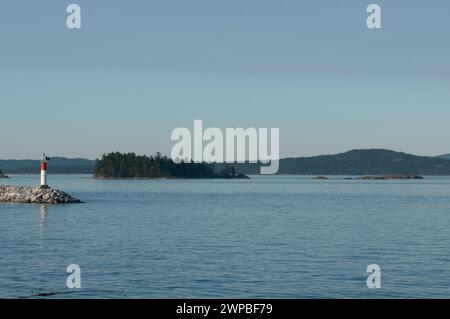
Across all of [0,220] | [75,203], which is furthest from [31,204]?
[0,220]

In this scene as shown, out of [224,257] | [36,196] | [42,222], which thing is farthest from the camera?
[36,196]

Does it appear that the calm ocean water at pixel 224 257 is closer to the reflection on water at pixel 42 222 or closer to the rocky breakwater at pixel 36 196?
the reflection on water at pixel 42 222

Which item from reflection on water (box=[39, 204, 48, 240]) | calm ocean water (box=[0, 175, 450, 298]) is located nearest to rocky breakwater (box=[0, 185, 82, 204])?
reflection on water (box=[39, 204, 48, 240])

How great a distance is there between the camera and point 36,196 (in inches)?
4124

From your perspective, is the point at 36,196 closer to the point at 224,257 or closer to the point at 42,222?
the point at 42,222

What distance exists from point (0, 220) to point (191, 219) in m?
18.8

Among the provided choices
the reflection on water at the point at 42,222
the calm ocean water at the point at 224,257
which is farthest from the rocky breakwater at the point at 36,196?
the calm ocean water at the point at 224,257

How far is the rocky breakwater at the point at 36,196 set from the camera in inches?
4102

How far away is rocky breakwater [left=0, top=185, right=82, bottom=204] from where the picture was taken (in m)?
104

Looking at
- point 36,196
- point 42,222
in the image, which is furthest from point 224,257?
point 36,196

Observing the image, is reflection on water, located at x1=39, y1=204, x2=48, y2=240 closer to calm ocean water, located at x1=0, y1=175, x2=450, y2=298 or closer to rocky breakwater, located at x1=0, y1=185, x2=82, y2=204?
calm ocean water, located at x1=0, y1=175, x2=450, y2=298

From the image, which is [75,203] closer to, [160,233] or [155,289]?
[160,233]
